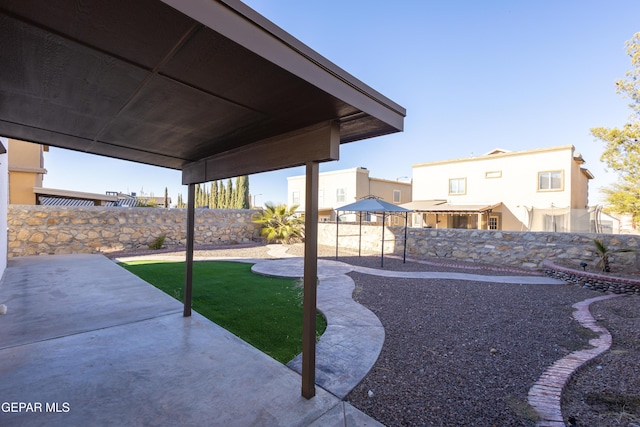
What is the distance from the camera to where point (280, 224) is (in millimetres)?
17984

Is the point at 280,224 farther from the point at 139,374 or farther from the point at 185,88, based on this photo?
the point at 185,88

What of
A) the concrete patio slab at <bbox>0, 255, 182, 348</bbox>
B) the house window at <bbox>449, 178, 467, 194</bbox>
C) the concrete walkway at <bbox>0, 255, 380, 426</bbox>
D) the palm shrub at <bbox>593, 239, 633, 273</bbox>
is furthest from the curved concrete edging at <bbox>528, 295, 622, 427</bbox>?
the house window at <bbox>449, 178, 467, 194</bbox>

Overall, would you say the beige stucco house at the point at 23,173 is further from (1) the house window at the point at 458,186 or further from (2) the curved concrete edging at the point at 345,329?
(1) the house window at the point at 458,186

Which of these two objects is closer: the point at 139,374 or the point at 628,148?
the point at 139,374

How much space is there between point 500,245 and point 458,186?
1212 centimetres

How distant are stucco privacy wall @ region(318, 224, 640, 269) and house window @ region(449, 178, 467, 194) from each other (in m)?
10.8

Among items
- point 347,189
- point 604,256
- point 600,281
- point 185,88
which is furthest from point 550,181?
point 185,88

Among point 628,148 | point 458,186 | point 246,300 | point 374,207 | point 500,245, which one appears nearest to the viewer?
point 246,300

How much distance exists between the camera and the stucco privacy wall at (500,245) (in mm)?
9797

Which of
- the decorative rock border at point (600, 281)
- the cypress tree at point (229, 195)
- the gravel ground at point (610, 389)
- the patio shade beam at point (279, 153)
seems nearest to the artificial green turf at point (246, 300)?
the patio shade beam at point (279, 153)

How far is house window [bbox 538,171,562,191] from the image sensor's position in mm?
18859

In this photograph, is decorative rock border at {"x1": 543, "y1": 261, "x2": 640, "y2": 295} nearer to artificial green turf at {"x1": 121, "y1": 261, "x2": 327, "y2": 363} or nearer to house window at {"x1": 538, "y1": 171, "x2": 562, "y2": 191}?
artificial green turf at {"x1": 121, "y1": 261, "x2": 327, "y2": 363}

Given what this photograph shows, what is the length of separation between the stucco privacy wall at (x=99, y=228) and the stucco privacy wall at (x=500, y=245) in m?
8.65

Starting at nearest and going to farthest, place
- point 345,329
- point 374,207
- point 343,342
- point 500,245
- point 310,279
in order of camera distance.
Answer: point 310,279, point 343,342, point 345,329, point 374,207, point 500,245
